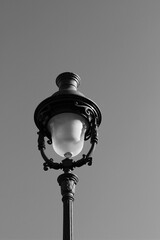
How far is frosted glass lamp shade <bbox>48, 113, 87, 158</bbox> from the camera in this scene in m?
9.01

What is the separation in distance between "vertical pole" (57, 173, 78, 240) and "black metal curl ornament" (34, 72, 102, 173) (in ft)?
0.38

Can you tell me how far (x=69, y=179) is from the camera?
8.95 metres

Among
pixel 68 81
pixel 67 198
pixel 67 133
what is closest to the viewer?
Result: pixel 67 198

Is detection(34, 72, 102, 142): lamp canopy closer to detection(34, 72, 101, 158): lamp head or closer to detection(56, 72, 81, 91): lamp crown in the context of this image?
detection(34, 72, 101, 158): lamp head

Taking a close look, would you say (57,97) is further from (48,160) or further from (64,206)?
(64,206)

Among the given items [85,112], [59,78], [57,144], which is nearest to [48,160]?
[57,144]

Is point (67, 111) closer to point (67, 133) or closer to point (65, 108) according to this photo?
point (65, 108)

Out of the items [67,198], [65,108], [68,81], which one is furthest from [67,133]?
[68,81]

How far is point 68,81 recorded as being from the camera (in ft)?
32.2

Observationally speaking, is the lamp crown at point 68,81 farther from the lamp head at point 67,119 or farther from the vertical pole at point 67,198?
the vertical pole at point 67,198

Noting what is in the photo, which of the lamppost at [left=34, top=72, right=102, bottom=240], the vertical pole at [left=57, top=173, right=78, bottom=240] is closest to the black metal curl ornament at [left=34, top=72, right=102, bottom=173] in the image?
the lamppost at [left=34, top=72, right=102, bottom=240]

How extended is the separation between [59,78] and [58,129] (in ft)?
3.52

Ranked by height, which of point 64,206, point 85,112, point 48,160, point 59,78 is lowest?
point 64,206

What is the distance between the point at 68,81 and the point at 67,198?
70.3 inches
